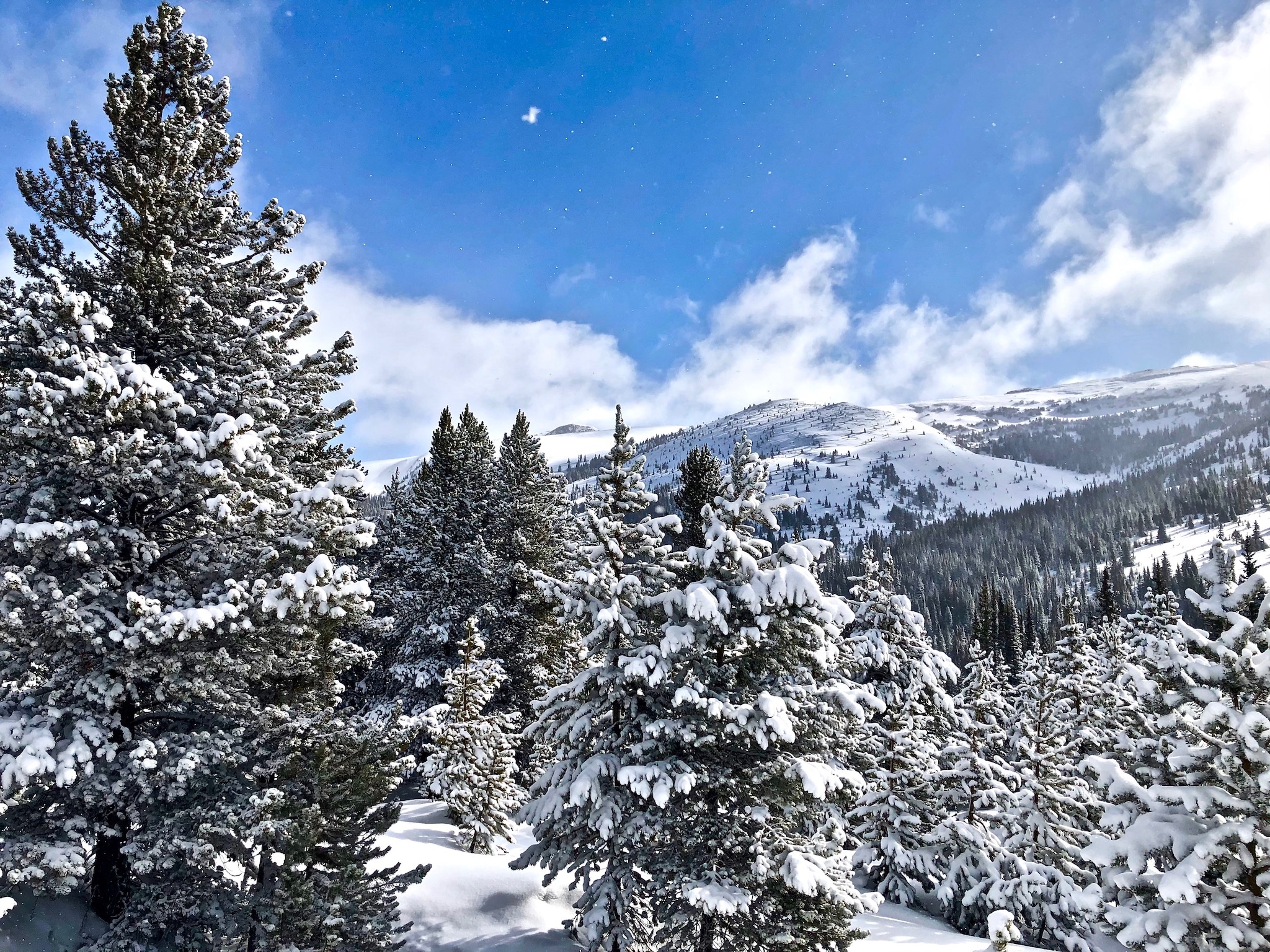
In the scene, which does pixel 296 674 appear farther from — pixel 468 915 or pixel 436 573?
pixel 436 573

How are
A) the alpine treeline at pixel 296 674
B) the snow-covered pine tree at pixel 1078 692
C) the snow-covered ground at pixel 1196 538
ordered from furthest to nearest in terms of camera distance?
the snow-covered ground at pixel 1196 538
the snow-covered pine tree at pixel 1078 692
the alpine treeline at pixel 296 674

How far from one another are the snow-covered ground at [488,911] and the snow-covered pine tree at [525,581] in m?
8.51

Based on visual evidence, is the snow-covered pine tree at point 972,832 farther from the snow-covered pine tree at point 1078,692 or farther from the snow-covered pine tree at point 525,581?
the snow-covered pine tree at point 525,581

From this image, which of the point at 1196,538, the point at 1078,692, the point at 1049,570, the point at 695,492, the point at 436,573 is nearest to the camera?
the point at 695,492

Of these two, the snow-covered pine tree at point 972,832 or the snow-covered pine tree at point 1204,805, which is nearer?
the snow-covered pine tree at point 1204,805

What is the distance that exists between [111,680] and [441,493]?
67.5ft

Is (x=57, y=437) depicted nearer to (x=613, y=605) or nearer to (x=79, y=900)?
(x=79, y=900)

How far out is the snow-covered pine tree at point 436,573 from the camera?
80.0 feet

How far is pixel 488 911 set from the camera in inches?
470

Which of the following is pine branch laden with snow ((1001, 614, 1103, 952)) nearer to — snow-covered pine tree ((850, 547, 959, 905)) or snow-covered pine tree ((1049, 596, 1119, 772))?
snow-covered pine tree ((850, 547, 959, 905))

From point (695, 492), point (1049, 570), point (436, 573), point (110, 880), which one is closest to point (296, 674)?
point (110, 880)

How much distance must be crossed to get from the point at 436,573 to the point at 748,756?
59.7ft

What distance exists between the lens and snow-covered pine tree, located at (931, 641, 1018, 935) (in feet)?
57.3

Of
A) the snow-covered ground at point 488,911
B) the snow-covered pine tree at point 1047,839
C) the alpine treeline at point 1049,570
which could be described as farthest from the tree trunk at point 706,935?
the alpine treeline at point 1049,570
